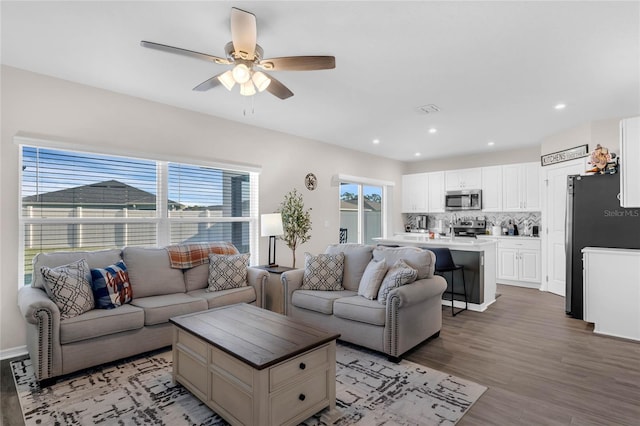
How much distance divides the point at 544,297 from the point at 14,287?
6847mm

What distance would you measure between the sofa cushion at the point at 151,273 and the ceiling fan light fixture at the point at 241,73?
2208mm

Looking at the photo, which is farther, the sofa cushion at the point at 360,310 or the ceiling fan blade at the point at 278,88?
the sofa cushion at the point at 360,310

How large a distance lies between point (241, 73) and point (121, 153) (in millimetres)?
2125

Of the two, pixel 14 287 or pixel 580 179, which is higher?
pixel 580 179

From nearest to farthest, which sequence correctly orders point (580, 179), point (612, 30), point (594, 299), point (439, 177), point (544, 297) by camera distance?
point (612, 30), point (594, 299), point (580, 179), point (544, 297), point (439, 177)

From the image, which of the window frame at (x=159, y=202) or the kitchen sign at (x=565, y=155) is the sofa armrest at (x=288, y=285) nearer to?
the window frame at (x=159, y=202)

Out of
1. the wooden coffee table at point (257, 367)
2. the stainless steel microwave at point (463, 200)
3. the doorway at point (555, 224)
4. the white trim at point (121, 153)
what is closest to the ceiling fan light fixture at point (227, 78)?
the wooden coffee table at point (257, 367)

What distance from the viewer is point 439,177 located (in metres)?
7.55

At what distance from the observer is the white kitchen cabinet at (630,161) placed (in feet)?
10.7

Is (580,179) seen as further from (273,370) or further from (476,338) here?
(273,370)

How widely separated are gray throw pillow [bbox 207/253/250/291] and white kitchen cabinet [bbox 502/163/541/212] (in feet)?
17.5

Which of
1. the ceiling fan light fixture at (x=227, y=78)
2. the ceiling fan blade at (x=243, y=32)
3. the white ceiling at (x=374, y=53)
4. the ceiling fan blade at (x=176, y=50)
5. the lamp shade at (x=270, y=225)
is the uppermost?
the white ceiling at (x=374, y=53)

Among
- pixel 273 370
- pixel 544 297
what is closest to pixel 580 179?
pixel 544 297

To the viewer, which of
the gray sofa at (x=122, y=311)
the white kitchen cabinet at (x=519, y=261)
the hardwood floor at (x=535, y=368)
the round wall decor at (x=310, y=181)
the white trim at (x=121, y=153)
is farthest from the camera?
the white kitchen cabinet at (x=519, y=261)
